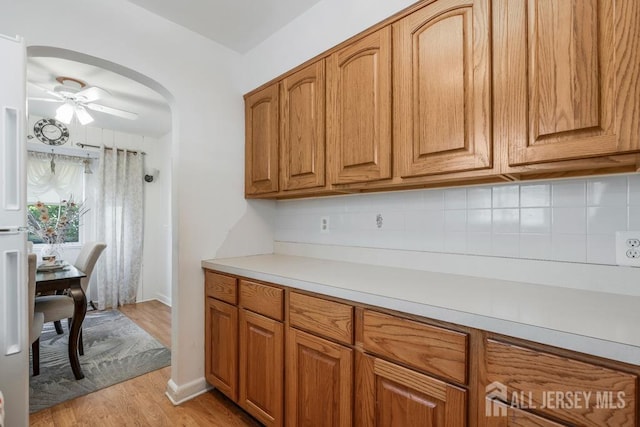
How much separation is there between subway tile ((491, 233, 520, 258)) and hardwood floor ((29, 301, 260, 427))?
1609 millimetres

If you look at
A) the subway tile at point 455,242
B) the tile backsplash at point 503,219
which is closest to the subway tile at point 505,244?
the tile backsplash at point 503,219

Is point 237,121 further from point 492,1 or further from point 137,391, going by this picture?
point 137,391

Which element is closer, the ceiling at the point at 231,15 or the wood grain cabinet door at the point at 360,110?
the wood grain cabinet door at the point at 360,110

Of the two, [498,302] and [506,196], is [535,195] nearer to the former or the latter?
[506,196]

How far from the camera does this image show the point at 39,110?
Result: 3379mm

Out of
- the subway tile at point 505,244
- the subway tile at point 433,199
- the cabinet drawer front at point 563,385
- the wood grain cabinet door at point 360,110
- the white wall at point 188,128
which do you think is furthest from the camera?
the white wall at point 188,128

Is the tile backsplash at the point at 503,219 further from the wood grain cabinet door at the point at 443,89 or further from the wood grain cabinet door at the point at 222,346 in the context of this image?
the wood grain cabinet door at the point at 222,346

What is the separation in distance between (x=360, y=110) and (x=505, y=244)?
93cm

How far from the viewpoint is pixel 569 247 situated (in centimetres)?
120

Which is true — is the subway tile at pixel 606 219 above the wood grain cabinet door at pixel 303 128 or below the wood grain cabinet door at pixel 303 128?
below

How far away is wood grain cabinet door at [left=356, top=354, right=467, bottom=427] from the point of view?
910mm

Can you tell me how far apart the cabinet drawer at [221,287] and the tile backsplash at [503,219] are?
714 millimetres

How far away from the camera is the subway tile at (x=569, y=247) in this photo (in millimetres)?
1172

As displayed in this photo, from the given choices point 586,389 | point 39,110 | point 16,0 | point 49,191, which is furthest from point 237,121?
point 49,191
